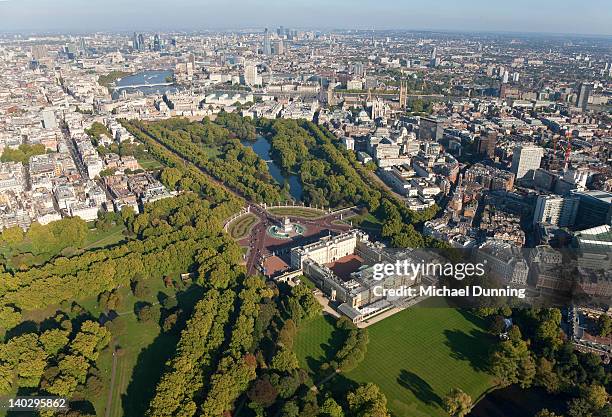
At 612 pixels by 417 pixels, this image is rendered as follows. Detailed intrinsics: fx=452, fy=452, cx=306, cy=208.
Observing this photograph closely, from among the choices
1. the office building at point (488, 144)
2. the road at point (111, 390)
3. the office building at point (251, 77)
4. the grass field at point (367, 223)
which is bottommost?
the road at point (111, 390)

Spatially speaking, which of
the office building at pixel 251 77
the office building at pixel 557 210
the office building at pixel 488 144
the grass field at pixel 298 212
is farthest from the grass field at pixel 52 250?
the office building at pixel 251 77

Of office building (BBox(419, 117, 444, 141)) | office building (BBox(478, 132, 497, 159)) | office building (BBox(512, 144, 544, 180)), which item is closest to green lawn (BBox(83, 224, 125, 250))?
office building (BBox(512, 144, 544, 180))

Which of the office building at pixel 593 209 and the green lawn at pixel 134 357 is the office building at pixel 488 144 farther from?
the green lawn at pixel 134 357

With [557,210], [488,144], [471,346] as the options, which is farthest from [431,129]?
[471,346]

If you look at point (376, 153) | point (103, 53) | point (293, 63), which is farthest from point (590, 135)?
point (103, 53)

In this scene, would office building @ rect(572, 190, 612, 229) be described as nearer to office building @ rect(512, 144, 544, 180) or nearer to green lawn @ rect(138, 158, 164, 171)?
office building @ rect(512, 144, 544, 180)

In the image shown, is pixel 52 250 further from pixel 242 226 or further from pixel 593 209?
pixel 593 209
